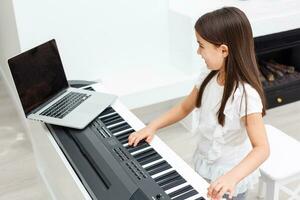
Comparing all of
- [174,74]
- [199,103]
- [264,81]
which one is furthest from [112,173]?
[264,81]

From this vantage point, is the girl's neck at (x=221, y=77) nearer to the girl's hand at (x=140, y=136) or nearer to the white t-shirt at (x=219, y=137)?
the white t-shirt at (x=219, y=137)

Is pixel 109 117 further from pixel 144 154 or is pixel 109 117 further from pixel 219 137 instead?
pixel 219 137

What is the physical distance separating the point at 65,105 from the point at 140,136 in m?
0.45

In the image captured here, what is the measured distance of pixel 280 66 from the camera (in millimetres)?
3113

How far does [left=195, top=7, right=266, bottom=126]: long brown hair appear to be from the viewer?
1211mm

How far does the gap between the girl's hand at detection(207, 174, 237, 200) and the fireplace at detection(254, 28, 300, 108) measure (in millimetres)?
1739

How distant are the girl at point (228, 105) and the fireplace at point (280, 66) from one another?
140 centimetres

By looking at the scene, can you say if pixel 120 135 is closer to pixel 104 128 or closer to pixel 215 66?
pixel 104 128

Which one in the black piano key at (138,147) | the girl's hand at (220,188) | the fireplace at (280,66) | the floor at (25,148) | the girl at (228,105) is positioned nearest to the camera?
the girl's hand at (220,188)

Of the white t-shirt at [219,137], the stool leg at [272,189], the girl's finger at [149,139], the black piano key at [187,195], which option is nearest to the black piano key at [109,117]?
the girl's finger at [149,139]

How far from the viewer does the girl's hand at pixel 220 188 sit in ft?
3.43

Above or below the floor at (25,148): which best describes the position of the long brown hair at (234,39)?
above

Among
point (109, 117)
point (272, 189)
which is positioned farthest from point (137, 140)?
point (272, 189)

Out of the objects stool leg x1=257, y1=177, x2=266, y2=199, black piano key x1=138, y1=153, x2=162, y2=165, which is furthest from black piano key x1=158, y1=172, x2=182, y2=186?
stool leg x1=257, y1=177, x2=266, y2=199
